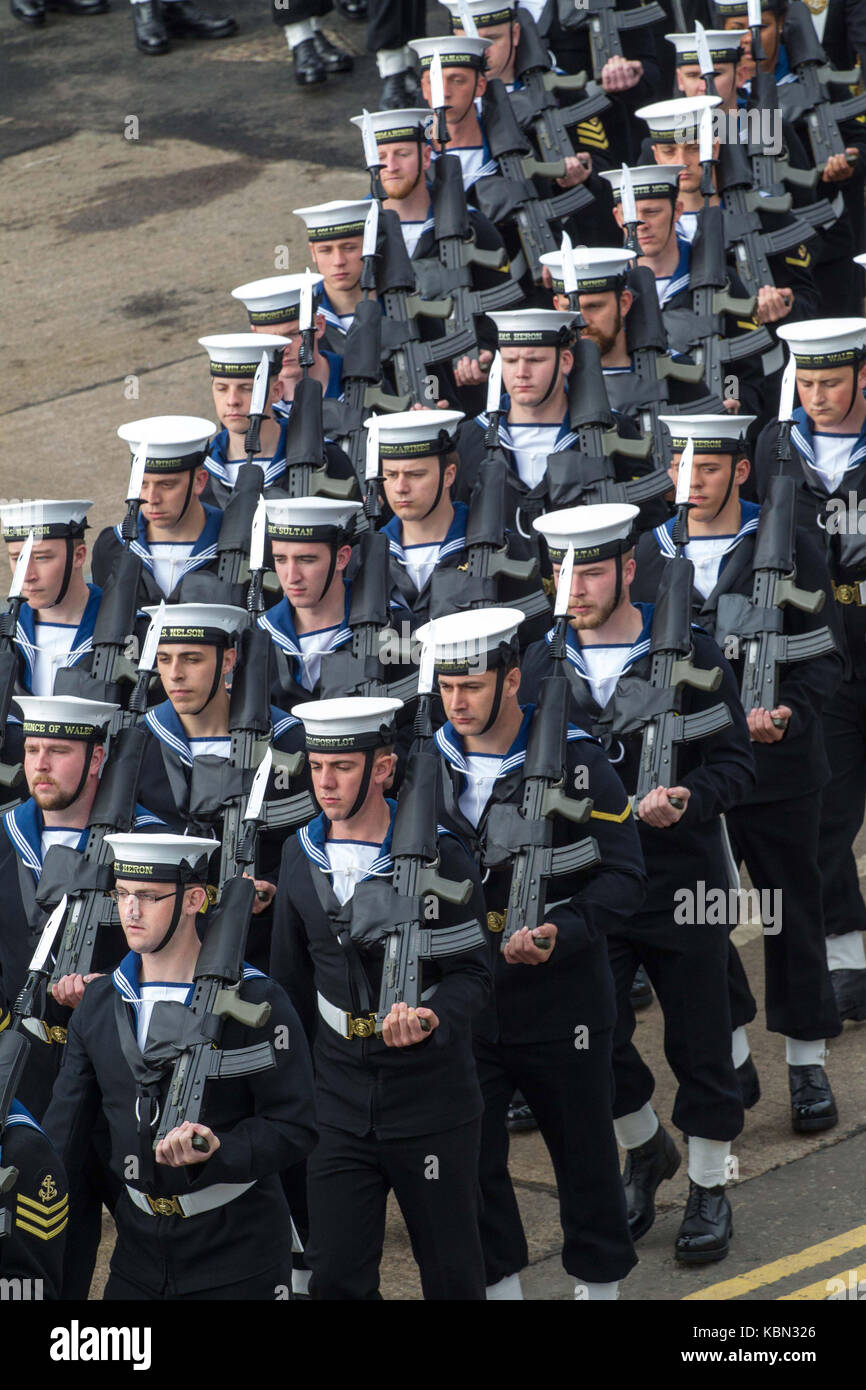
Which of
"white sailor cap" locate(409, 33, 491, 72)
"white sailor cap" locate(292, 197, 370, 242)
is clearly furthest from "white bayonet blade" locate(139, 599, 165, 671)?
"white sailor cap" locate(409, 33, 491, 72)

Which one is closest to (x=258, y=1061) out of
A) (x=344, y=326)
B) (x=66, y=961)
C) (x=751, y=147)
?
(x=66, y=961)

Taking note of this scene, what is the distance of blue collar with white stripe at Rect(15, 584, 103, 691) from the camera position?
7.19 m

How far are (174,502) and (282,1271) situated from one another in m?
3.30

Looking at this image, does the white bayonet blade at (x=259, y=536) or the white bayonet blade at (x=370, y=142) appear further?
the white bayonet blade at (x=370, y=142)

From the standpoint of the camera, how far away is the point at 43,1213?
4820 millimetres

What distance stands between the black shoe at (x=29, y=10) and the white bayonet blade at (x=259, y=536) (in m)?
10.0

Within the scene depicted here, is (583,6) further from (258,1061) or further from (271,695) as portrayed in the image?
(258,1061)

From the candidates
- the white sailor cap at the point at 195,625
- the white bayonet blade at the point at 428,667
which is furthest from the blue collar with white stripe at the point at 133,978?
the white sailor cap at the point at 195,625

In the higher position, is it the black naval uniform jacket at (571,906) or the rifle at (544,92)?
the rifle at (544,92)

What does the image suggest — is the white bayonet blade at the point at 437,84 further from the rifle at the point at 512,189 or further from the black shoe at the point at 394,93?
the black shoe at the point at 394,93

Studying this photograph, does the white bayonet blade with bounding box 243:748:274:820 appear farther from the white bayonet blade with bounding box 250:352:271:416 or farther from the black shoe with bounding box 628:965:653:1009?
the white bayonet blade with bounding box 250:352:271:416

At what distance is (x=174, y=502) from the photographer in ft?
25.2

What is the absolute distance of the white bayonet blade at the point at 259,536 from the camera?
271 inches

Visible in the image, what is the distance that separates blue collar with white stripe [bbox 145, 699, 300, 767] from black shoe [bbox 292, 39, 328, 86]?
28.8 ft
